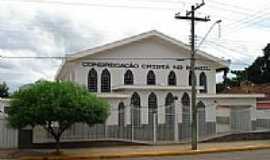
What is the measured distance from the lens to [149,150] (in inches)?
1152

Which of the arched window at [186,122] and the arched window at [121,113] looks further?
the arched window at [121,113]

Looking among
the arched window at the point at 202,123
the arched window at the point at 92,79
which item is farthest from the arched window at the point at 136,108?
the arched window at the point at 202,123

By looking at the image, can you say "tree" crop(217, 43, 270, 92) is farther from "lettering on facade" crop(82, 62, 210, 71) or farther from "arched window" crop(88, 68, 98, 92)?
"arched window" crop(88, 68, 98, 92)

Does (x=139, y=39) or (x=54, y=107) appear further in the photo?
(x=139, y=39)

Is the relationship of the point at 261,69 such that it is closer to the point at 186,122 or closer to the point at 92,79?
the point at 92,79

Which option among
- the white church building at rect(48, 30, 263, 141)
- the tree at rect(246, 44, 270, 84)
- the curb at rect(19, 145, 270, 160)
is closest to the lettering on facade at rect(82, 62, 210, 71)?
the white church building at rect(48, 30, 263, 141)

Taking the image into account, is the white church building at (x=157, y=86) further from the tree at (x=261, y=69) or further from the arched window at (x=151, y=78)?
the tree at (x=261, y=69)

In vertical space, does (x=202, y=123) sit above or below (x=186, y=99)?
below

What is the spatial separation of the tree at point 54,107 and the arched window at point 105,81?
12147 mm

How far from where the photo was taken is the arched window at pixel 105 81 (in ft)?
131

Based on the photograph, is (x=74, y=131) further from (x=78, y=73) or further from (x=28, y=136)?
(x=78, y=73)

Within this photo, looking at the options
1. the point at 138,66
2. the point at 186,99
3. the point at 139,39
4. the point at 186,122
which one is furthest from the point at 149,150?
the point at 139,39

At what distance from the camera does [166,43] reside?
4184 centimetres

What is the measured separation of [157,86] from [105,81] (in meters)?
3.80
